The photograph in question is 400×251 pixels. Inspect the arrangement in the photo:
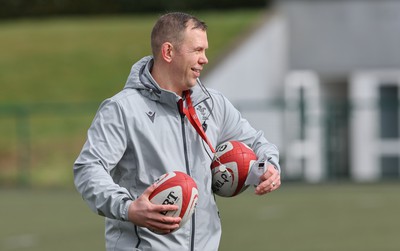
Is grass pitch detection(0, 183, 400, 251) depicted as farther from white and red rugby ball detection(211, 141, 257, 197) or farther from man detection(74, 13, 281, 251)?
man detection(74, 13, 281, 251)

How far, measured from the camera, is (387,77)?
93.5 feet

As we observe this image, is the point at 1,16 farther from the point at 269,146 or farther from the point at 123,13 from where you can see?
the point at 269,146

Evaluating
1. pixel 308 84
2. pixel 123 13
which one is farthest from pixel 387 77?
pixel 123 13

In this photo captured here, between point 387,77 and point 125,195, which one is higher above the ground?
point 125,195

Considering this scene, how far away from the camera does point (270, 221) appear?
52.5ft

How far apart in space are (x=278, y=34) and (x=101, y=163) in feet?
80.7

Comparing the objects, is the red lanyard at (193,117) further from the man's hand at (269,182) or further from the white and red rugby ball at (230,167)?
the man's hand at (269,182)

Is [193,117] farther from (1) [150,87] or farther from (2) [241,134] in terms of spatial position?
(2) [241,134]

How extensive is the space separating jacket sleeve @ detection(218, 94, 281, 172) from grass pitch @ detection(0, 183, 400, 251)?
6428 mm

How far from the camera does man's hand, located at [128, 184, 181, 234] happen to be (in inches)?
211

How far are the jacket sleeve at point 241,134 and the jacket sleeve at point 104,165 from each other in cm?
61

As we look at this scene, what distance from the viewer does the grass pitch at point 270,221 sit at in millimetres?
13391

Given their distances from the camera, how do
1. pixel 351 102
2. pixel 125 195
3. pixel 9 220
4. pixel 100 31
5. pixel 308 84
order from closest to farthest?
pixel 125 195 → pixel 9 220 → pixel 351 102 → pixel 308 84 → pixel 100 31

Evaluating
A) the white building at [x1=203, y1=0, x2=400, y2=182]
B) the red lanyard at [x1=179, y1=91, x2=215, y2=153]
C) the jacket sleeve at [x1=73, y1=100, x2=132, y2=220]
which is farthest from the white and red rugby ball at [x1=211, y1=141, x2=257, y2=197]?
the white building at [x1=203, y1=0, x2=400, y2=182]
